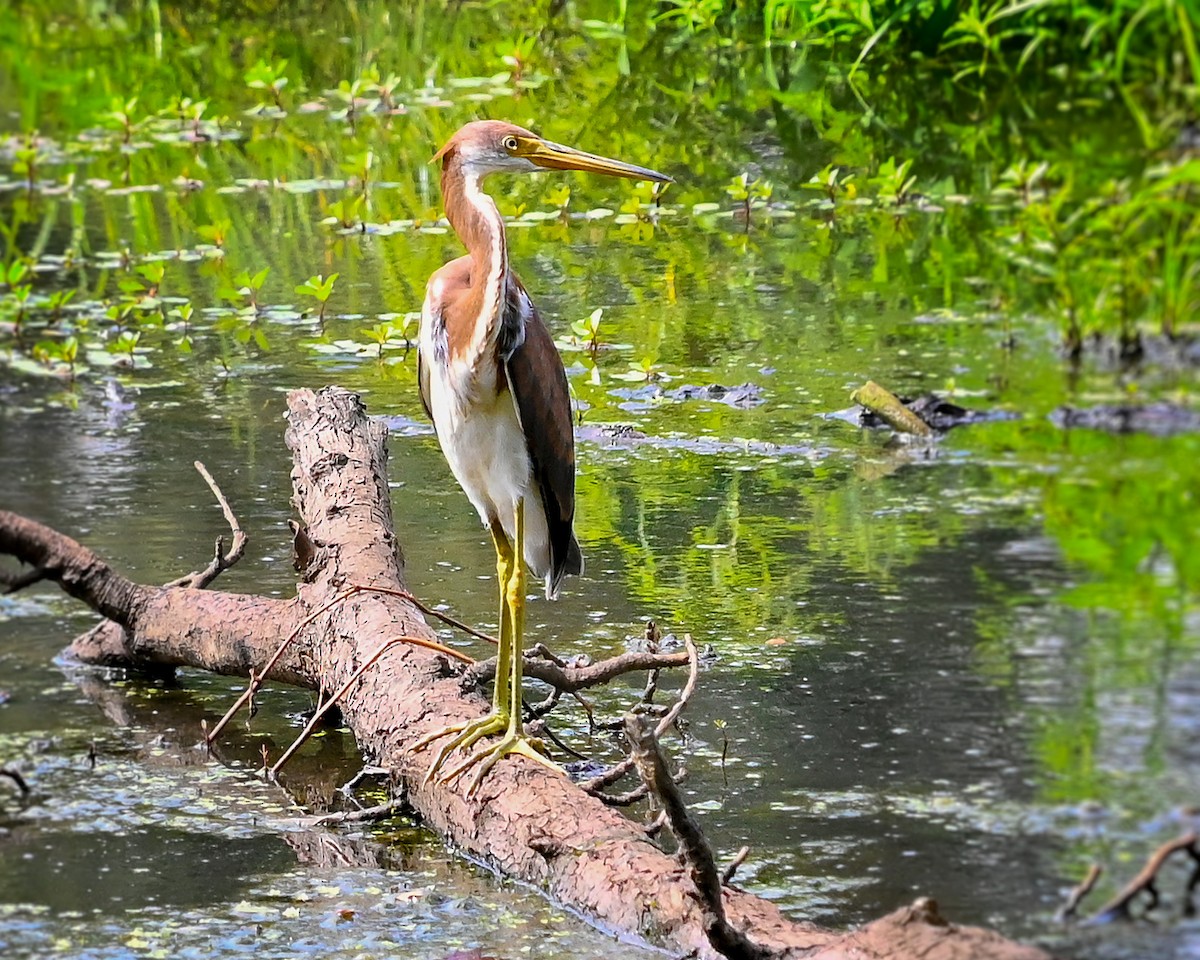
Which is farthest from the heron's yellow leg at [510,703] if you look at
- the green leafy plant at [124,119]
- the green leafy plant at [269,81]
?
the green leafy plant at [269,81]

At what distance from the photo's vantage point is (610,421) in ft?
17.4

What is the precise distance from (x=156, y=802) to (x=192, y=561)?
1.20 metres

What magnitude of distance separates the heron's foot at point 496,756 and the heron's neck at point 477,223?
30.1 inches

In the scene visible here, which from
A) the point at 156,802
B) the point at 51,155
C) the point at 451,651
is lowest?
the point at 156,802

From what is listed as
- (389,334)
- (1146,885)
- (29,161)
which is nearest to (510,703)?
(1146,885)

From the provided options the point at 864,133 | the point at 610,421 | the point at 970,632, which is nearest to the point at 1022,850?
the point at 970,632

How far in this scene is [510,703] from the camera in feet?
11.1

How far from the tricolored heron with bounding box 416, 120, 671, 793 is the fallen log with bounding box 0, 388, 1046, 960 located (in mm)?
112

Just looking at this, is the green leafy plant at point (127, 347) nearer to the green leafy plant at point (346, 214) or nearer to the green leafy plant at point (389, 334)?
the green leafy plant at point (389, 334)

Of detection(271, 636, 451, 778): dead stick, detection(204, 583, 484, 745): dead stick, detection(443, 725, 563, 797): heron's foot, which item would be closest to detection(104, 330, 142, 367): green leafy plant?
detection(204, 583, 484, 745): dead stick

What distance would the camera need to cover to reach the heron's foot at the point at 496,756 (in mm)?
3162

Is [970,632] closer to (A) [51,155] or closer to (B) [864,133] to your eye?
(B) [864,133]

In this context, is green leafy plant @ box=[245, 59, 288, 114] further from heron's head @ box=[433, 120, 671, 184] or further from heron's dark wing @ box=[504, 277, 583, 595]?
heron's dark wing @ box=[504, 277, 583, 595]

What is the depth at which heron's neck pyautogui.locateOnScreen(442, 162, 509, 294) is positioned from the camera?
10.9 feet
